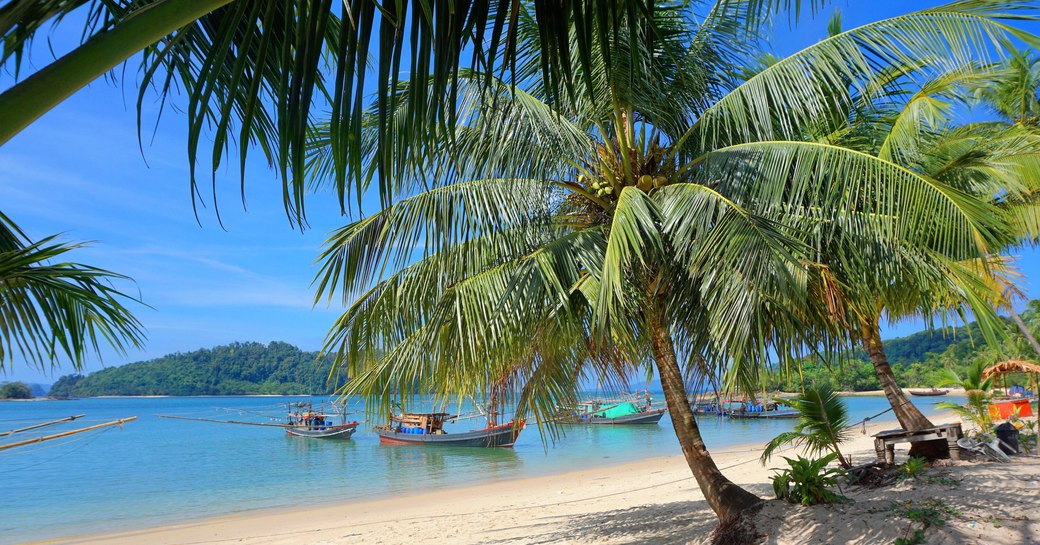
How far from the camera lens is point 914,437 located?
699cm

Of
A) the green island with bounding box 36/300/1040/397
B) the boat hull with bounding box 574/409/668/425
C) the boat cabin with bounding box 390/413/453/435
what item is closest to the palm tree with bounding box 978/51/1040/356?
the boat cabin with bounding box 390/413/453/435

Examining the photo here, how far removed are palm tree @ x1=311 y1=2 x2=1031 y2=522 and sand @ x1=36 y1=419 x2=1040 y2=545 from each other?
90cm

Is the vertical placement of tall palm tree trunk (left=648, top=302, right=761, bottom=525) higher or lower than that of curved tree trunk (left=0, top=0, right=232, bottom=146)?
lower

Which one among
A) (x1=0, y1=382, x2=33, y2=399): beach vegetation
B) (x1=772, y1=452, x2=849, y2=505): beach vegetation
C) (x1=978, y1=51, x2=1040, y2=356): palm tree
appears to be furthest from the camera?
(x1=0, y1=382, x2=33, y2=399): beach vegetation

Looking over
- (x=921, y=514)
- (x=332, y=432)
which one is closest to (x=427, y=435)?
(x=332, y=432)

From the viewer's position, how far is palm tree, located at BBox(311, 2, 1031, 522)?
4.30 meters

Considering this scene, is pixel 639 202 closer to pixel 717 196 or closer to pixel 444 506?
pixel 717 196

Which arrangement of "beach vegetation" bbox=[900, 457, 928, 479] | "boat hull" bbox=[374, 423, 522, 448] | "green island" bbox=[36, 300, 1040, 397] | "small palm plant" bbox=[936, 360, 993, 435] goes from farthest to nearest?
1. "green island" bbox=[36, 300, 1040, 397]
2. "boat hull" bbox=[374, 423, 522, 448]
3. "small palm plant" bbox=[936, 360, 993, 435]
4. "beach vegetation" bbox=[900, 457, 928, 479]

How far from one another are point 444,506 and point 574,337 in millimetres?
9743

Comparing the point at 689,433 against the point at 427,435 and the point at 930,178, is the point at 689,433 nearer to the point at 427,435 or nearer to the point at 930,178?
the point at 930,178

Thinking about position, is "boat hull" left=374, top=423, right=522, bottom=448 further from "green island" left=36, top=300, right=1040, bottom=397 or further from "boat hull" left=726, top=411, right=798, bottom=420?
"green island" left=36, top=300, right=1040, bottom=397

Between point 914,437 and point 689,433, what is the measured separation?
9.98ft

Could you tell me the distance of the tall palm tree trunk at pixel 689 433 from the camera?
18.5ft

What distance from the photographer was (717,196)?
4652 millimetres
